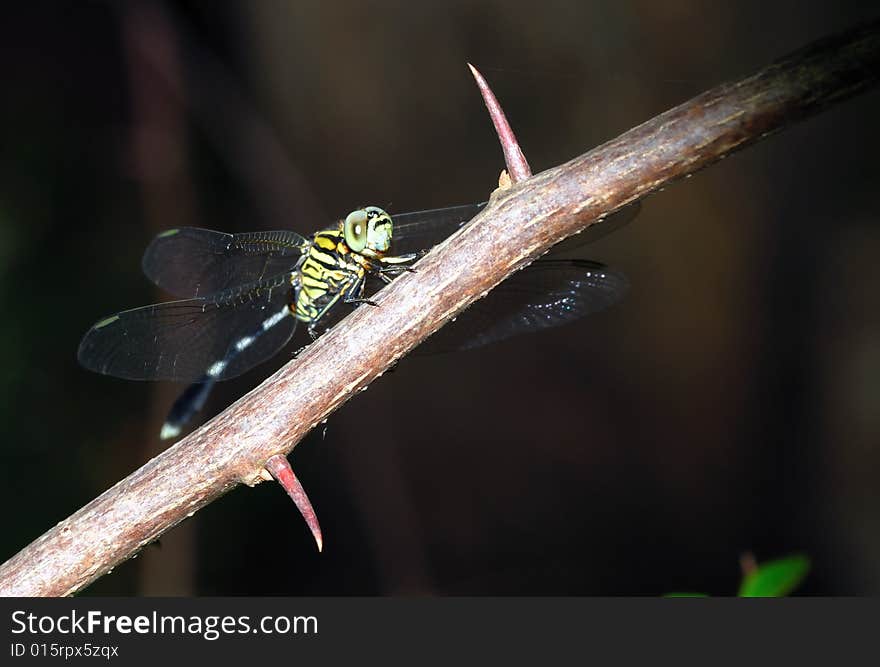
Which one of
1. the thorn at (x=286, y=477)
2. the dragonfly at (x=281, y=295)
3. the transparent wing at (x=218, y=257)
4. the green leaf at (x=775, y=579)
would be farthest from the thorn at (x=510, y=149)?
the transparent wing at (x=218, y=257)

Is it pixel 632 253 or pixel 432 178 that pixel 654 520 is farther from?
pixel 432 178

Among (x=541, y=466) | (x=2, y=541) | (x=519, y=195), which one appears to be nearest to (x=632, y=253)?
(x=541, y=466)

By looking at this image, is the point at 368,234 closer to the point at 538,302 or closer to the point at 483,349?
the point at 538,302

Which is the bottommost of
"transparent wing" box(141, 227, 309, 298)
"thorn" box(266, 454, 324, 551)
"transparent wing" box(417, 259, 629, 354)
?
"thorn" box(266, 454, 324, 551)

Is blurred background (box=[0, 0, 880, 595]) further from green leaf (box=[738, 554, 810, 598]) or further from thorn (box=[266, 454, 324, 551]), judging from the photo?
green leaf (box=[738, 554, 810, 598])

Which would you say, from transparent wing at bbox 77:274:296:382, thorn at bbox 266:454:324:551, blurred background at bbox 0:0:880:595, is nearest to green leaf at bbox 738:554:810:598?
thorn at bbox 266:454:324:551

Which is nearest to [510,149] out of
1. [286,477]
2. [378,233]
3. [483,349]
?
[286,477]

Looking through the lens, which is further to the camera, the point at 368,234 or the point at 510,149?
the point at 368,234
